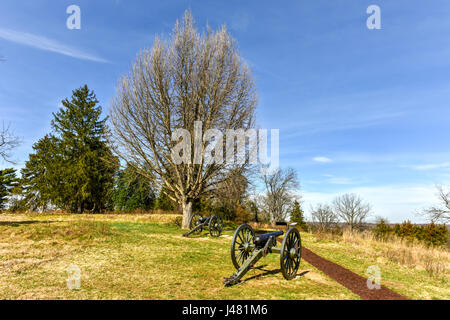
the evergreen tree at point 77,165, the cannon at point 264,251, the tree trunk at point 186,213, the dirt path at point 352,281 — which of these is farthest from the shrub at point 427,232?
the evergreen tree at point 77,165

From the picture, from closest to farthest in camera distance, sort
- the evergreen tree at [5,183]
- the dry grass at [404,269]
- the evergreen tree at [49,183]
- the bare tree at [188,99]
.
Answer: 1. the dry grass at [404,269]
2. the bare tree at [188,99]
3. the evergreen tree at [49,183]
4. the evergreen tree at [5,183]

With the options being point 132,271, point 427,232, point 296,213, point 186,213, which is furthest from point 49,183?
point 427,232

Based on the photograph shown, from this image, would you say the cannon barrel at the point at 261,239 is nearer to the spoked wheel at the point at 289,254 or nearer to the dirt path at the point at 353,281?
the spoked wheel at the point at 289,254

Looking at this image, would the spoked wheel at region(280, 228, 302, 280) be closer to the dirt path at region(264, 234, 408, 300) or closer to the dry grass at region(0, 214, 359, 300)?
the dry grass at region(0, 214, 359, 300)

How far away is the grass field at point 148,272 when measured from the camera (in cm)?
509

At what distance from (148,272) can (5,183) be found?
45184mm

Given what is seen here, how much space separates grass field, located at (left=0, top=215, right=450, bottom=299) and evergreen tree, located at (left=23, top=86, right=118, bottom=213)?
15.7 m

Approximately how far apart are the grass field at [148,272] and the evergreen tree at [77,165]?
15714 mm

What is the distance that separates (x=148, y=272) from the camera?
6477mm

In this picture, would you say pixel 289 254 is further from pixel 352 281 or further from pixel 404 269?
pixel 404 269

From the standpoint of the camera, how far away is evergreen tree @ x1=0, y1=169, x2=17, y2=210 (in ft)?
120

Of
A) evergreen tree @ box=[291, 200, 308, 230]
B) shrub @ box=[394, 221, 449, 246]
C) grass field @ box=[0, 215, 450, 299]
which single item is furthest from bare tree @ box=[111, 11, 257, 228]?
evergreen tree @ box=[291, 200, 308, 230]
